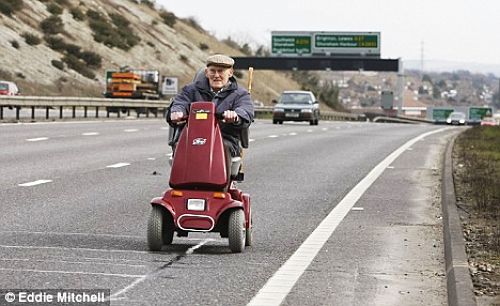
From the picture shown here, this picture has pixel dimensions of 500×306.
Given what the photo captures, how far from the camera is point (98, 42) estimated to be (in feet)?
293

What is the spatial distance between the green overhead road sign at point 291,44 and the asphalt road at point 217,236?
287ft

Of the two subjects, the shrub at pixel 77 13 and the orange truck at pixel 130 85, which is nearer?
the orange truck at pixel 130 85

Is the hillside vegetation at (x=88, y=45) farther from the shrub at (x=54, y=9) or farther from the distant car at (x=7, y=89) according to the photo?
the distant car at (x=7, y=89)

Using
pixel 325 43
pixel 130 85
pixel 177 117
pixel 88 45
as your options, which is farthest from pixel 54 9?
pixel 177 117

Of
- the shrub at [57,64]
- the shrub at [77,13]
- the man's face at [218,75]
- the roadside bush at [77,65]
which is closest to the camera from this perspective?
the man's face at [218,75]

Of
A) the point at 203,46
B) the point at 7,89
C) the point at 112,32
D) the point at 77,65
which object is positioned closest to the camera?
the point at 7,89

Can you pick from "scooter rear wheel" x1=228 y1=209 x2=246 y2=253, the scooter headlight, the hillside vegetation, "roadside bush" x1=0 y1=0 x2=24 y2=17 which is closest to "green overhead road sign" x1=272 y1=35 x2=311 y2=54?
the hillside vegetation

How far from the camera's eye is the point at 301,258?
9828 mm

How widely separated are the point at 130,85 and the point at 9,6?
14499 mm

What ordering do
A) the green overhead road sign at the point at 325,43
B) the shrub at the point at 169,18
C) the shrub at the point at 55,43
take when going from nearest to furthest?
1. the shrub at the point at 55,43
2. the green overhead road sign at the point at 325,43
3. the shrub at the point at 169,18

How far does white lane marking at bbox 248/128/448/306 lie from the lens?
25.8 feet

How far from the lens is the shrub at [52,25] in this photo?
268 ft

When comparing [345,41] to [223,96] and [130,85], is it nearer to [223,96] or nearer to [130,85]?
[130,85]

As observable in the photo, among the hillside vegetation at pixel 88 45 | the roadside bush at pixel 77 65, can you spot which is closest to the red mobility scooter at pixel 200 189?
the hillside vegetation at pixel 88 45
